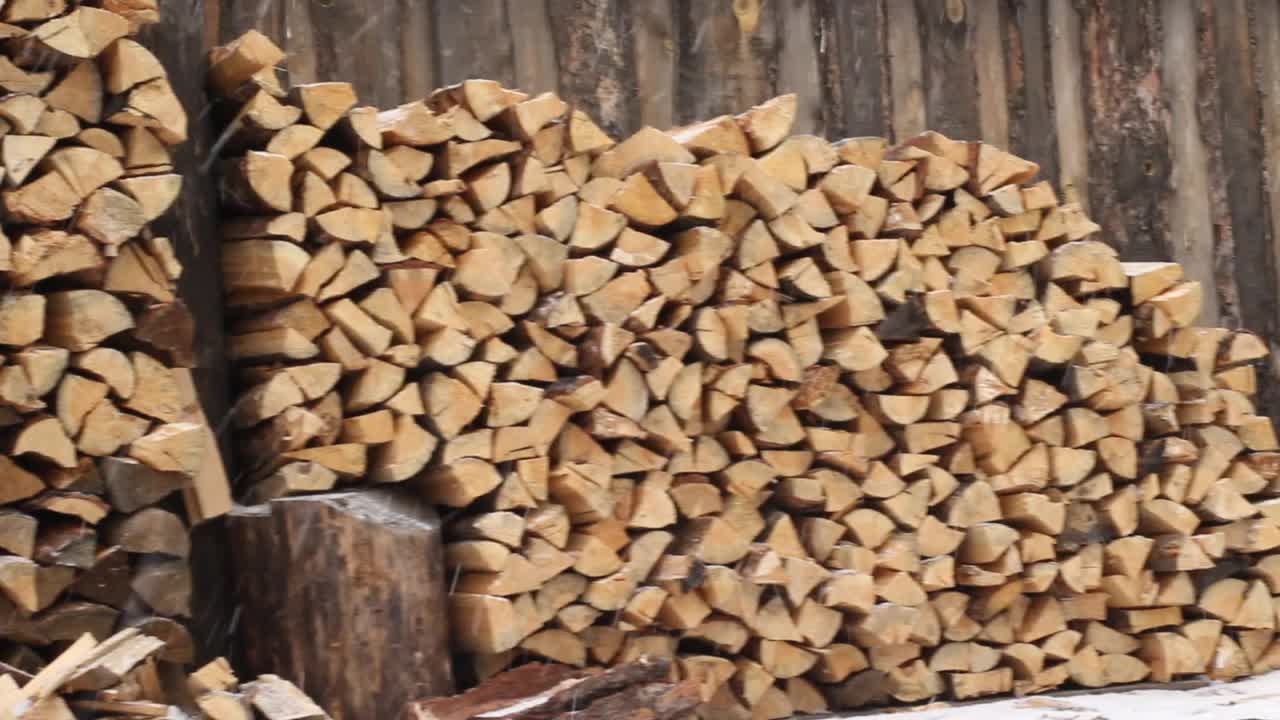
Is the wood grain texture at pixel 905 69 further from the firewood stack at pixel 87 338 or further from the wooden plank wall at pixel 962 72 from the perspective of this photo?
the firewood stack at pixel 87 338

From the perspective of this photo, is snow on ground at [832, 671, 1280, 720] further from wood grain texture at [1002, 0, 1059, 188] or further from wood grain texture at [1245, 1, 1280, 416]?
wood grain texture at [1002, 0, 1059, 188]

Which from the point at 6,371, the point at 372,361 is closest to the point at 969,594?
the point at 372,361

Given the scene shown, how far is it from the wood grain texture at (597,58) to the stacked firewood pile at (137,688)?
206 cm

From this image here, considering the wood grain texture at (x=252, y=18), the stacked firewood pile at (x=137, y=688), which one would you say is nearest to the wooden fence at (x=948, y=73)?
the wood grain texture at (x=252, y=18)

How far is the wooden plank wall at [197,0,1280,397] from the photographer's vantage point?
14.6ft

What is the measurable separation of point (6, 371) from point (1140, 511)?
3.18 m

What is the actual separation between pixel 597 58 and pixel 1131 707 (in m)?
2.32

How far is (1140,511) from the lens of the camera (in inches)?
186

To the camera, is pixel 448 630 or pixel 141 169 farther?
pixel 448 630

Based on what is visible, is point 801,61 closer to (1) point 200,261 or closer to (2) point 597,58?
(2) point 597,58

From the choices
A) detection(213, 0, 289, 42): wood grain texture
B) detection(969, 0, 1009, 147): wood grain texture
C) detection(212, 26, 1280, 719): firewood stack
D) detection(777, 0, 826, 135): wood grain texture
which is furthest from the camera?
detection(969, 0, 1009, 147): wood grain texture

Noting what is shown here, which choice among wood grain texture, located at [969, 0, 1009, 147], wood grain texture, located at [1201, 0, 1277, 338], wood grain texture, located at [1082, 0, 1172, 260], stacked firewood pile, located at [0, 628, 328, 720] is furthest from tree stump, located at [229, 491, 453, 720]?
A: wood grain texture, located at [1201, 0, 1277, 338]

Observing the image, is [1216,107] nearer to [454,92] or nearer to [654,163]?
[654,163]

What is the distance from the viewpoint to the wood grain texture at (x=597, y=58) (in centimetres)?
461
